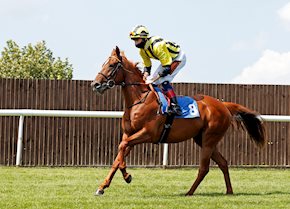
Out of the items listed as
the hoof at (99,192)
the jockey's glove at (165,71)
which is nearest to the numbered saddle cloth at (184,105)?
the jockey's glove at (165,71)

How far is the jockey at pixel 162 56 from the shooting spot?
37.0 ft

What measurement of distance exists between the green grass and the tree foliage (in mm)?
38818

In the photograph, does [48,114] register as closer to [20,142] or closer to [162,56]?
[20,142]

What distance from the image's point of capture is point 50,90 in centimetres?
1673

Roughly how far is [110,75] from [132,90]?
475mm

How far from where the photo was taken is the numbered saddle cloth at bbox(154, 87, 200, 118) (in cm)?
1154

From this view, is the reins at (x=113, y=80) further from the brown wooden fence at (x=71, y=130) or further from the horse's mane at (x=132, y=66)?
the brown wooden fence at (x=71, y=130)

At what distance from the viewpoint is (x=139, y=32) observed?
11.2m

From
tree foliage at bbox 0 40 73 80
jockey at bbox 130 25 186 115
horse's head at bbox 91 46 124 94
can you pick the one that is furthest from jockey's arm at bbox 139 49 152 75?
tree foliage at bbox 0 40 73 80

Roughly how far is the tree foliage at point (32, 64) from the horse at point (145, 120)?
42.0m

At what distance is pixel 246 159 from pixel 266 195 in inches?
241

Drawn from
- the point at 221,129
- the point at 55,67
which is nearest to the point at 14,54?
the point at 55,67

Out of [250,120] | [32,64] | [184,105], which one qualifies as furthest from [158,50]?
[32,64]

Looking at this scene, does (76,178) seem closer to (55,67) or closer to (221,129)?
(221,129)
